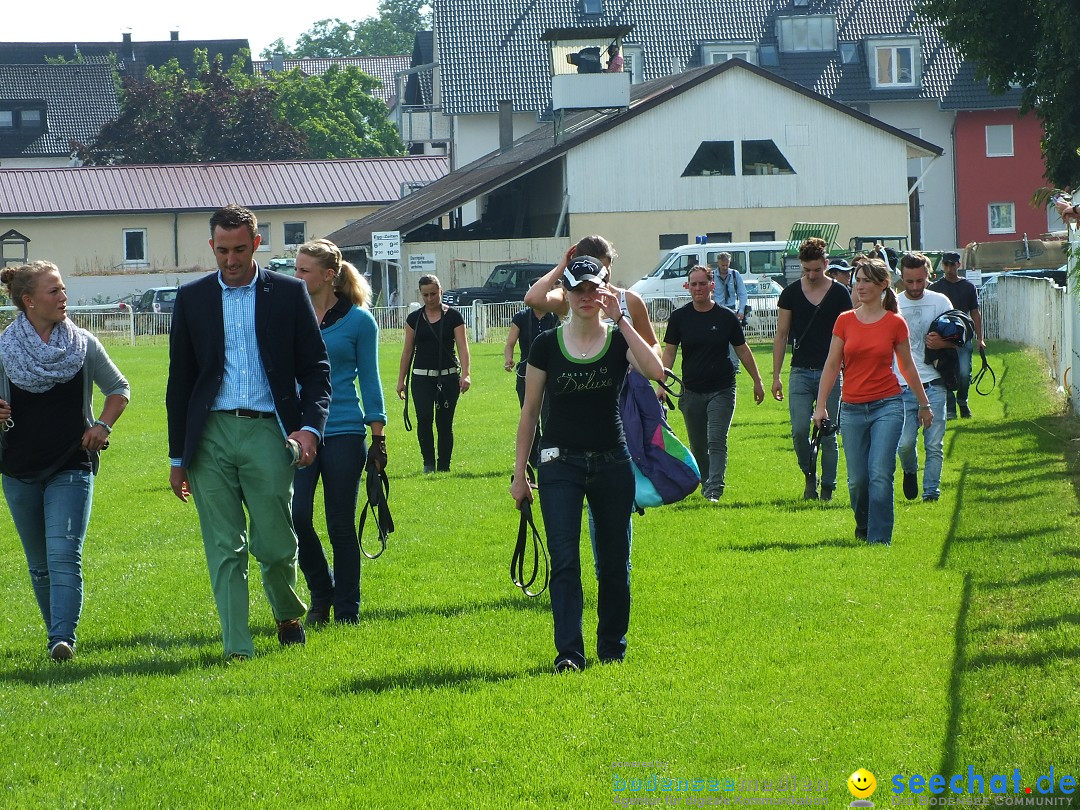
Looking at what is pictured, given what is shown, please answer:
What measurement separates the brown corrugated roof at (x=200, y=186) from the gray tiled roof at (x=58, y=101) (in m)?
26.3

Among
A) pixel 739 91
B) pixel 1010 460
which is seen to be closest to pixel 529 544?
pixel 1010 460

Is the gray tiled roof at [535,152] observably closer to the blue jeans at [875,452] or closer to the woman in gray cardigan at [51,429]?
the blue jeans at [875,452]

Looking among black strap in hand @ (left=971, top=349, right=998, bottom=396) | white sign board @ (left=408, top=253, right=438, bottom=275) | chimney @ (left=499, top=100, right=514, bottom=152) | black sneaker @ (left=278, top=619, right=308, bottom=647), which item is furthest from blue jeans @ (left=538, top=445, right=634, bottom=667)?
chimney @ (left=499, top=100, right=514, bottom=152)

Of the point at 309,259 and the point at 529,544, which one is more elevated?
the point at 309,259

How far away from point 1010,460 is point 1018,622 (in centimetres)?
710

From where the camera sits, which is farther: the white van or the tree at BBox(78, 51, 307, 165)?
the tree at BBox(78, 51, 307, 165)

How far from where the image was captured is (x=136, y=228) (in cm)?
6562

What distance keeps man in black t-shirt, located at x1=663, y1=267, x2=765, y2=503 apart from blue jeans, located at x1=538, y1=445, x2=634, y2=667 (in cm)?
532

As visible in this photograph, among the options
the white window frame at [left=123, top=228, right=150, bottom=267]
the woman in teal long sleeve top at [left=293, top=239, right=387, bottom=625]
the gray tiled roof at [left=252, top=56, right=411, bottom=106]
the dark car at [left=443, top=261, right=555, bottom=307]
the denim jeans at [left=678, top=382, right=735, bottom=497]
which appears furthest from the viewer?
the gray tiled roof at [left=252, top=56, right=411, bottom=106]

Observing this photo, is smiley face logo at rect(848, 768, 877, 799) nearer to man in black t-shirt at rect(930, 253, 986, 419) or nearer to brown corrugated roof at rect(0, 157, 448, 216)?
man in black t-shirt at rect(930, 253, 986, 419)

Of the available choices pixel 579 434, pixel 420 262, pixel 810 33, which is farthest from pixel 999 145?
pixel 579 434

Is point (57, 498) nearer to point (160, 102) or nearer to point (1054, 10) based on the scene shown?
point (1054, 10)

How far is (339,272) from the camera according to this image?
8.11 metres

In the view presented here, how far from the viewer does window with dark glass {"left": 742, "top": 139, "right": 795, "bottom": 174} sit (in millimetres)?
50312
